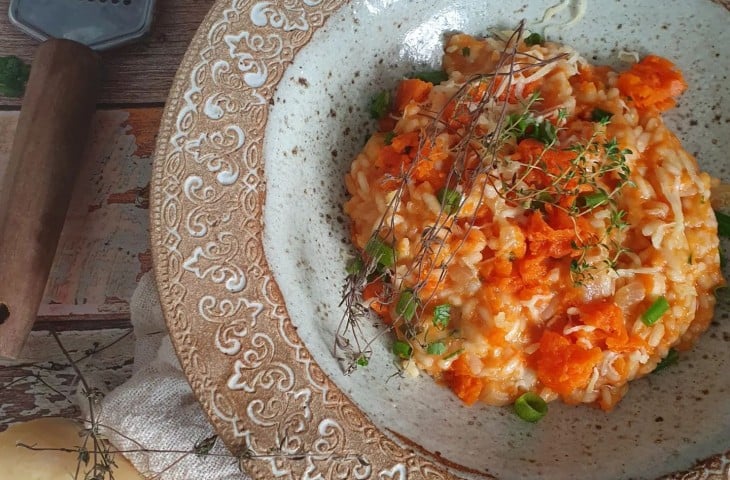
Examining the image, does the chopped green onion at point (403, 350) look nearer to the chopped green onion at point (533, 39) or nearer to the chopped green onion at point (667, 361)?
the chopped green onion at point (667, 361)

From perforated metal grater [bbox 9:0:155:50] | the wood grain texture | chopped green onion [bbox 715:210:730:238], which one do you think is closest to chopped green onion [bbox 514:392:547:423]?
chopped green onion [bbox 715:210:730:238]

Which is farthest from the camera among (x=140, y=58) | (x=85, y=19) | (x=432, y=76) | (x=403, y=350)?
(x=140, y=58)

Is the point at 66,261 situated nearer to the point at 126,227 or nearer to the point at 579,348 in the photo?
the point at 126,227

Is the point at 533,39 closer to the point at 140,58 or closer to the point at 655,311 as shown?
the point at 655,311

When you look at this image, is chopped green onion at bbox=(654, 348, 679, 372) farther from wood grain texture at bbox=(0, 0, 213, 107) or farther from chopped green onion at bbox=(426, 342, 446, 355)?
wood grain texture at bbox=(0, 0, 213, 107)

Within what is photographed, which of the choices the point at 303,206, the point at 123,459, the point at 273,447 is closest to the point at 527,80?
the point at 303,206

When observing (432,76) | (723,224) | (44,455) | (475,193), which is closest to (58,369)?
(44,455)
